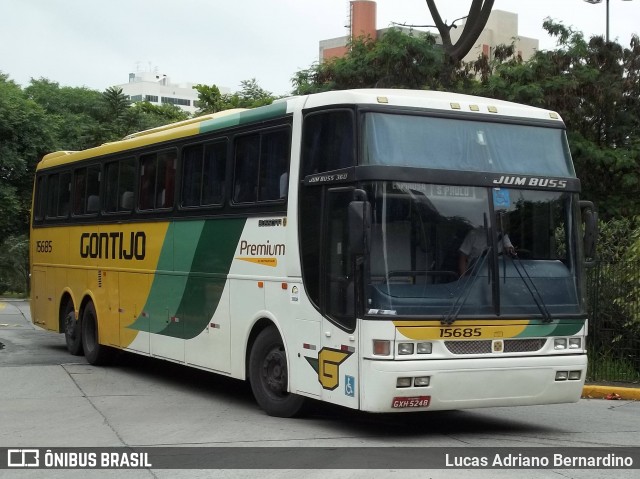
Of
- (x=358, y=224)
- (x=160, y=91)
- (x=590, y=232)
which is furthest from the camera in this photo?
(x=160, y=91)

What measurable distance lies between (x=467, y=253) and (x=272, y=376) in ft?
9.20

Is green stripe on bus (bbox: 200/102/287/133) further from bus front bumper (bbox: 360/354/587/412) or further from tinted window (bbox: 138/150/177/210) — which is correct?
bus front bumper (bbox: 360/354/587/412)

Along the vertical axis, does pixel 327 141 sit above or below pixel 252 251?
above

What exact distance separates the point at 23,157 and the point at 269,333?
33910mm

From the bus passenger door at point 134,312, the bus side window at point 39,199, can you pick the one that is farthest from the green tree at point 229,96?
the bus passenger door at point 134,312

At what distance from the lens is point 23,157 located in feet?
140

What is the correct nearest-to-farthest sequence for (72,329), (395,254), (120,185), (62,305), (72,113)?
(395,254) < (120,185) < (72,329) < (62,305) < (72,113)

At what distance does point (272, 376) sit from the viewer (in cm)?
1117

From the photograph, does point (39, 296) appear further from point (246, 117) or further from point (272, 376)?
point (272, 376)

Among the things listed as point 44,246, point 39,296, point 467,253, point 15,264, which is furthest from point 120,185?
point 15,264

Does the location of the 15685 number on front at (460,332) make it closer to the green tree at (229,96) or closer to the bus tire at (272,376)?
the bus tire at (272,376)

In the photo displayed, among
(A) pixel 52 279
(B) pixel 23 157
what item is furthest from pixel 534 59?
(B) pixel 23 157

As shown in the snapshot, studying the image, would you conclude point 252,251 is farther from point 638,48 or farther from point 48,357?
point 638,48

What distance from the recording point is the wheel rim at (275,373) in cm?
1091
